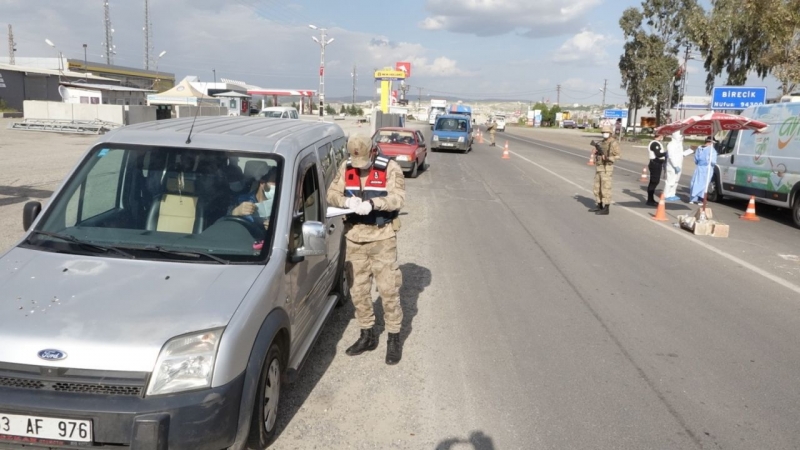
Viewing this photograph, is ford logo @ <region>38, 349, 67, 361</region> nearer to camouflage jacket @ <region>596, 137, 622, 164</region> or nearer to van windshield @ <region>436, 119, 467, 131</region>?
camouflage jacket @ <region>596, 137, 622, 164</region>

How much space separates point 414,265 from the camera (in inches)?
336

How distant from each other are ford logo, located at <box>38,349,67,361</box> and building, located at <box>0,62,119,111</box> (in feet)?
173

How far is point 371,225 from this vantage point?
16.3ft

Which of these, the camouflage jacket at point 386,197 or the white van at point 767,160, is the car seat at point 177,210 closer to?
the camouflage jacket at point 386,197

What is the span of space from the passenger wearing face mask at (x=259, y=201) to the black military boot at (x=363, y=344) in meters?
1.59

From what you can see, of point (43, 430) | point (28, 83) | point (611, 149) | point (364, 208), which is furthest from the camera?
point (28, 83)

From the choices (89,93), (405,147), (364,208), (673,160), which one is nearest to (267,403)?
(364,208)

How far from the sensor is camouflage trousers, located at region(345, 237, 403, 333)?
4.99m

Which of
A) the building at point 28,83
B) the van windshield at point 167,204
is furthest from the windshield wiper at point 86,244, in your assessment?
the building at point 28,83

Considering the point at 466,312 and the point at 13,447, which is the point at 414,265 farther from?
the point at 13,447

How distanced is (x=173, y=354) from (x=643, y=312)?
16.9 feet

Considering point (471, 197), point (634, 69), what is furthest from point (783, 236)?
point (634, 69)

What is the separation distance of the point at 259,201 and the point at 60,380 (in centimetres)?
164

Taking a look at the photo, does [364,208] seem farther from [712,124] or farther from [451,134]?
[451,134]
